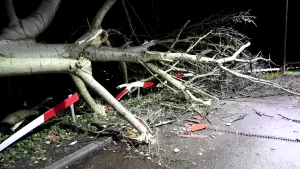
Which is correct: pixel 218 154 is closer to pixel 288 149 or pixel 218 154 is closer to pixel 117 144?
pixel 288 149

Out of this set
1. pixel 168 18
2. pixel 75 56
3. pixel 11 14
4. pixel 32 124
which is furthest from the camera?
pixel 168 18

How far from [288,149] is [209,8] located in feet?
20.7

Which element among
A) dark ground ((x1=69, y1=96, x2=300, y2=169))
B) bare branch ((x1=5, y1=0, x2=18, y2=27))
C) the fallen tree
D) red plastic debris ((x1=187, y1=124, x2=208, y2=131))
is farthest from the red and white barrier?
red plastic debris ((x1=187, y1=124, x2=208, y2=131))

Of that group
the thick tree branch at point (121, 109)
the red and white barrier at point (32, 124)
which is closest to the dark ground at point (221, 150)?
the thick tree branch at point (121, 109)

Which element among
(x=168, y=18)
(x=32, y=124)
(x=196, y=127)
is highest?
(x=168, y=18)

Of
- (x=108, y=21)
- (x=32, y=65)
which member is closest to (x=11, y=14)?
(x=32, y=65)

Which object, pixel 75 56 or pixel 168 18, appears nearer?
pixel 75 56

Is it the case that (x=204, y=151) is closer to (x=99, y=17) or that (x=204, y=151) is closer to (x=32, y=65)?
(x=32, y=65)

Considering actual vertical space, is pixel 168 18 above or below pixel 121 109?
above

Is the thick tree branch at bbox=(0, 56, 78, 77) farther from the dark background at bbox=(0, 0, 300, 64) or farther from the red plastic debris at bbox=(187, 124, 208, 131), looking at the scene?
the red plastic debris at bbox=(187, 124, 208, 131)

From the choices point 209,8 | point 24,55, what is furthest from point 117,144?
point 209,8

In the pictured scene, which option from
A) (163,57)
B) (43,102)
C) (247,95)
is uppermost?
(163,57)

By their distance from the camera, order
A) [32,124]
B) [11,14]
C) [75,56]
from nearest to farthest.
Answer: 1. [32,124]
2. [11,14]
3. [75,56]

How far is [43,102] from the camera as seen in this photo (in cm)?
554
